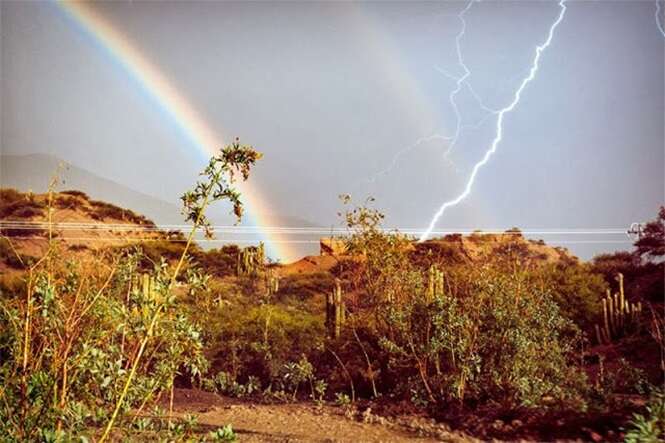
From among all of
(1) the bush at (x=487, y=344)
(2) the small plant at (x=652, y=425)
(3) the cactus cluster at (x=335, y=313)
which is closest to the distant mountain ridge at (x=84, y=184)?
(3) the cactus cluster at (x=335, y=313)

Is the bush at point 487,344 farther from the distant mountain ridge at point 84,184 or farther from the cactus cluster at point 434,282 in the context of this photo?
the distant mountain ridge at point 84,184

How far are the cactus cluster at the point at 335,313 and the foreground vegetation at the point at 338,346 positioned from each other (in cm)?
4

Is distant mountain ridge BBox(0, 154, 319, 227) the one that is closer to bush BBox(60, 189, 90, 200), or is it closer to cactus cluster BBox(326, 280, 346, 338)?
bush BBox(60, 189, 90, 200)

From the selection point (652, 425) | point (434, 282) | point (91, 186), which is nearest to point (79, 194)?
point (91, 186)

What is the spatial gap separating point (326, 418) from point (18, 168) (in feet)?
95.3

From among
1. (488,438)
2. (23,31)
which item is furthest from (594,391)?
(23,31)

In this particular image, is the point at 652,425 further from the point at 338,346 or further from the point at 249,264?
the point at 249,264

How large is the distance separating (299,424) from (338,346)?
3.12m

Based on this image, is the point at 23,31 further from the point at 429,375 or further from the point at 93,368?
the point at 93,368

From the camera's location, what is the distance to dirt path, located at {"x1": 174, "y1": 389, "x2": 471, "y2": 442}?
6.12 metres

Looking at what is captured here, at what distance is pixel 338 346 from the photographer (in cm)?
993

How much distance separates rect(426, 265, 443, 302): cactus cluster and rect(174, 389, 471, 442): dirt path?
1.72m

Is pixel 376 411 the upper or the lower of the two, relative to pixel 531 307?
lower

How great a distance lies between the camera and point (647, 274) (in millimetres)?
18312
